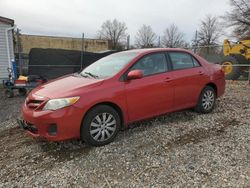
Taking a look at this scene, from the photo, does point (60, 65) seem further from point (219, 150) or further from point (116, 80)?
point (219, 150)

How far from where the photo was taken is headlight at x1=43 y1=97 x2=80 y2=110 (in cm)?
398

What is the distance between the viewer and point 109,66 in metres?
5.06

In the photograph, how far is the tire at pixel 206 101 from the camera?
19.2 feet

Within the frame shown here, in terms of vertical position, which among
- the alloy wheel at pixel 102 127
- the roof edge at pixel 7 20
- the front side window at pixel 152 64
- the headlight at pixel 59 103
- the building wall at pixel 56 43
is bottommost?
the alloy wheel at pixel 102 127

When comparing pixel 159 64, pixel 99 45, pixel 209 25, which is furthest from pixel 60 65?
pixel 209 25

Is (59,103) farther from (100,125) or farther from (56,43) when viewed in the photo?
(56,43)

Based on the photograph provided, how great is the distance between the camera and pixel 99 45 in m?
31.3

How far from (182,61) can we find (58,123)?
3.00 m

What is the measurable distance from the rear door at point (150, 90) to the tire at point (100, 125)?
1.19 ft

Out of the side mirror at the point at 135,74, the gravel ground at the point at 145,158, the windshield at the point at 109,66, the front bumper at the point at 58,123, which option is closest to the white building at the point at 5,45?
the gravel ground at the point at 145,158

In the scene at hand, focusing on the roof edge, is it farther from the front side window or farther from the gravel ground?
the front side window

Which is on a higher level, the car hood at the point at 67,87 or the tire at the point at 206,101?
the car hood at the point at 67,87

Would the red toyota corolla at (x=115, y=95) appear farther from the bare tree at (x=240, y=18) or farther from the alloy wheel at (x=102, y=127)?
the bare tree at (x=240, y=18)

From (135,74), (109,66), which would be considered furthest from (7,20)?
(135,74)
